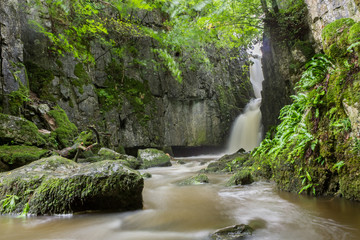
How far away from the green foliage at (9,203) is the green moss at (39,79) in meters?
8.10

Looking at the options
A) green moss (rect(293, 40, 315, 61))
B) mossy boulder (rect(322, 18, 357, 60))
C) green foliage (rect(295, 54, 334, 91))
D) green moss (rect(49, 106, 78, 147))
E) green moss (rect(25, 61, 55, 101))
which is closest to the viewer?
mossy boulder (rect(322, 18, 357, 60))

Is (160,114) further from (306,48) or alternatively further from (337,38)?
(337,38)

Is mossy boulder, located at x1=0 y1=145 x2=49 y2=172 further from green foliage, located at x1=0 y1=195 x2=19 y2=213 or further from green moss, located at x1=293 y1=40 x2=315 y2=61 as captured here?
green moss, located at x1=293 y1=40 x2=315 y2=61

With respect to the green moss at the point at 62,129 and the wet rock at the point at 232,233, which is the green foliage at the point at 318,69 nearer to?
the wet rock at the point at 232,233

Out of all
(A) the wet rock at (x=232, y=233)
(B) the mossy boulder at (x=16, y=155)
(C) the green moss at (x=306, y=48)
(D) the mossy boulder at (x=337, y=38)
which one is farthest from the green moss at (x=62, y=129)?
(C) the green moss at (x=306, y=48)

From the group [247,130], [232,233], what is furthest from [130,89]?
[232,233]

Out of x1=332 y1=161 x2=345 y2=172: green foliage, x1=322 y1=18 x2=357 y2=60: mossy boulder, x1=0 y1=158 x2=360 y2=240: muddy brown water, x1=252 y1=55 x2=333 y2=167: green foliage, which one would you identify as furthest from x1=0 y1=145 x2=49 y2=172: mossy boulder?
x1=322 y1=18 x2=357 y2=60: mossy boulder

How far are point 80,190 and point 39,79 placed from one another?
9217mm

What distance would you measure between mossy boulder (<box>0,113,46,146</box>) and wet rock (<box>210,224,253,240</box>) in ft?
20.0

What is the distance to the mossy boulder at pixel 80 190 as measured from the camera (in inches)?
101

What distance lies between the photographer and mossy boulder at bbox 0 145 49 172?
4.95m

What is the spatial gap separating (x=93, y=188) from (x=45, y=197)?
579 mm

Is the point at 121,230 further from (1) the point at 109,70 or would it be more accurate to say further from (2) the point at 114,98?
(1) the point at 109,70

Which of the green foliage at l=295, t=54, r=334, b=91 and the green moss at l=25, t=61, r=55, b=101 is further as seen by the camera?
the green moss at l=25, t=61, r=55, b=101
